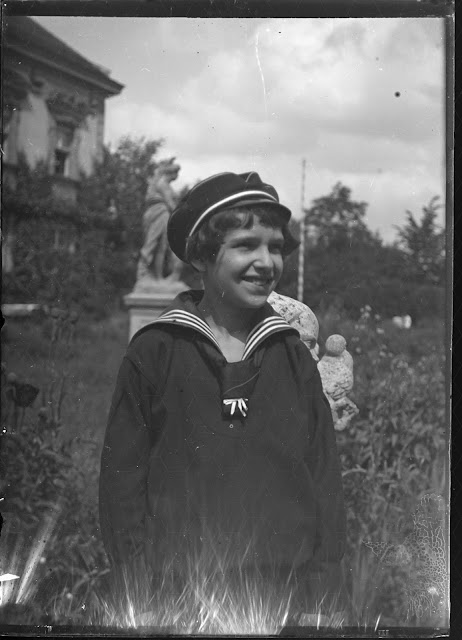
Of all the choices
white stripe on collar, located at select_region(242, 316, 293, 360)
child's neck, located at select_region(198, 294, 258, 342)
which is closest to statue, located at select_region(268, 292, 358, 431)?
white stripe on collar, located at select_region(242, 316, 293, 360)

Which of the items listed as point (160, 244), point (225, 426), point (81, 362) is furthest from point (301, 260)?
point (81, 362)

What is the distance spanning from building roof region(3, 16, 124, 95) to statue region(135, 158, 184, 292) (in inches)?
15.9

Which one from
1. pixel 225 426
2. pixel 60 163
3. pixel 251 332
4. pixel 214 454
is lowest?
pixel 214 454

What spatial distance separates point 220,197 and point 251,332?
546 mm

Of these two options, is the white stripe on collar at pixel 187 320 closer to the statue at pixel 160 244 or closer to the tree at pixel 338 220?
the statue at pixel 160 244

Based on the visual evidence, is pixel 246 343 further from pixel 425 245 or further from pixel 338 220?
pixel 425 245

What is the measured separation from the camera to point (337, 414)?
3.53m

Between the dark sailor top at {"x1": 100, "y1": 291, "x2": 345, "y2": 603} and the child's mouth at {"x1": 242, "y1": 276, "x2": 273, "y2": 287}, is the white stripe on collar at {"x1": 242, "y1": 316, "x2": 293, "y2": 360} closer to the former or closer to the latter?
the dark sailor top at {"x1": 100, "y1": 291, "x2": 345, "y2": 603}

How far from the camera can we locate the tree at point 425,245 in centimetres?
348

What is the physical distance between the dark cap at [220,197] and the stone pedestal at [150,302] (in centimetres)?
20

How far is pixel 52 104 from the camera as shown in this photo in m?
3.47

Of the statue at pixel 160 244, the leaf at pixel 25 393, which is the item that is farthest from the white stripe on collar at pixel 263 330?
the leaf at pixel 25 393

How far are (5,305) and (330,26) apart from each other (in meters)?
1.71

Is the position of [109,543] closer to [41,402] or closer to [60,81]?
[41,402]
